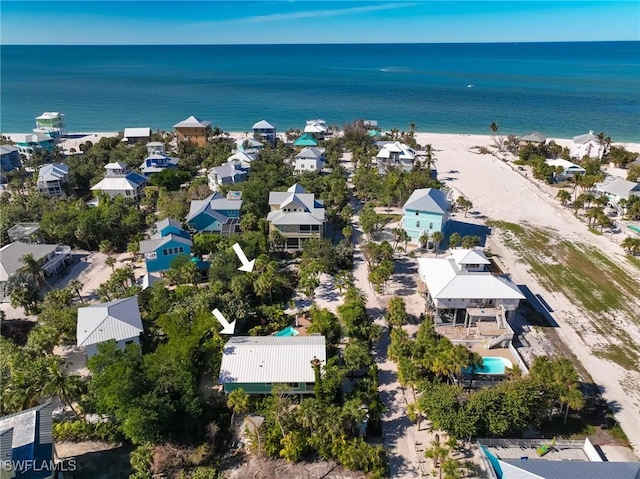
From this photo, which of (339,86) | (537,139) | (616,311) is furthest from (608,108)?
(616,311)

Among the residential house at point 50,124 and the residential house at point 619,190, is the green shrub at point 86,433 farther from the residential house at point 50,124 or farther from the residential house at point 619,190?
the residential house at point 50,124

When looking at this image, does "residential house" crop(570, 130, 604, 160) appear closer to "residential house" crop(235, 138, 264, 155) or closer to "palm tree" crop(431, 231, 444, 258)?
"palm tree" crop(431, 231, 444, 258)

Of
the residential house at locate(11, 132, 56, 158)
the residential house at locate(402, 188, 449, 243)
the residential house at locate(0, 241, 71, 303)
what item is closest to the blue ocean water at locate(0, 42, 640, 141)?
the residential house at locate(11, 132, 56, 158)

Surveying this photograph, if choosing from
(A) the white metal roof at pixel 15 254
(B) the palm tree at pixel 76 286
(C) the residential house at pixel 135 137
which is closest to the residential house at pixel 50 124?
(C) the residential house at pixel 135 137

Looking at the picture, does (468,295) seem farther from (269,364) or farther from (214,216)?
(214,216)

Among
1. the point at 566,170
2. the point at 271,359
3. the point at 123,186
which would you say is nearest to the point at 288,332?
the point at 271,359

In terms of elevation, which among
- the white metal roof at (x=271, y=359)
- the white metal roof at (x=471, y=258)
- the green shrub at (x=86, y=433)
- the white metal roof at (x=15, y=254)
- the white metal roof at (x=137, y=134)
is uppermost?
the white metal roof at (x=137, y=134)
